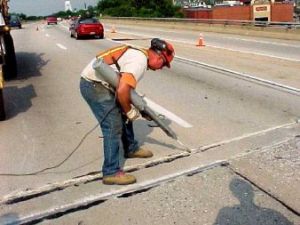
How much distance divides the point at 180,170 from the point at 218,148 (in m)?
0.89

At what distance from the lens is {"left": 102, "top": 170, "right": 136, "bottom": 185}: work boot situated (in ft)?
14.8

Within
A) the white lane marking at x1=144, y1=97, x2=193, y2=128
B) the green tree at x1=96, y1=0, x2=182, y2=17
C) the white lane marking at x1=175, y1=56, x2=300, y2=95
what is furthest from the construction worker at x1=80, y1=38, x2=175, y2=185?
the green tree at x1=96, y1=0, x2=182, y2=17

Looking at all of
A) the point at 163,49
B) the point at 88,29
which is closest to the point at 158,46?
the point at 163,49

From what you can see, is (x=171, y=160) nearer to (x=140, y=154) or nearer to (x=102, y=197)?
(x=140, y=154)

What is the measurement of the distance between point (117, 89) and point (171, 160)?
4.76ft

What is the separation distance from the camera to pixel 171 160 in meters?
5.15

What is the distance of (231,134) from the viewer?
609 cm

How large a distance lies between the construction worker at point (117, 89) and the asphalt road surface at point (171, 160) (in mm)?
303

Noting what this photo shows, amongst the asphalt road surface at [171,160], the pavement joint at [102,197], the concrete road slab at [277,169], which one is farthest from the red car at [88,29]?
the pavement joint at [102,197]

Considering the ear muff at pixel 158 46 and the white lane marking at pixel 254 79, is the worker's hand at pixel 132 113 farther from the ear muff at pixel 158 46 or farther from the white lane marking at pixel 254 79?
the white lane marking at pixel 254 79

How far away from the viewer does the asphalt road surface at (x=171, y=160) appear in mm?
3936

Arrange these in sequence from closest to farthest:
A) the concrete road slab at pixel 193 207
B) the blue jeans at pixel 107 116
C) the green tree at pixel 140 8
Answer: the concrete road slab at pixel 193 207 < the blue jeans at pixel 107 116 < the green tree at pixel 140 8

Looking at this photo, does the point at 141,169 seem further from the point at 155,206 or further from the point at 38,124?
the point at 38,124

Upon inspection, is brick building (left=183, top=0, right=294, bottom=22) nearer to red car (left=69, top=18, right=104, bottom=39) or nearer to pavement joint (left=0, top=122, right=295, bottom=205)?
red car (left=69, top=18, right=104, bottom=39)
